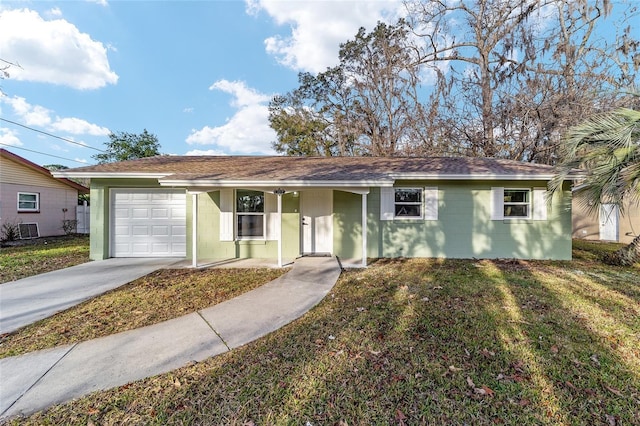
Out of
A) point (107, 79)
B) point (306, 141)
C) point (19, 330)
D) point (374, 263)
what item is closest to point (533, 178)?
point (374, 263)

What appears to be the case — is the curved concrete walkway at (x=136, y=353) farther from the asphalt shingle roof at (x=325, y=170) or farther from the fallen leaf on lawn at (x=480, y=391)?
the asphalt shingle roof at (x=325, y=170)

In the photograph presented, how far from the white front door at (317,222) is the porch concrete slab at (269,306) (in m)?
1.99

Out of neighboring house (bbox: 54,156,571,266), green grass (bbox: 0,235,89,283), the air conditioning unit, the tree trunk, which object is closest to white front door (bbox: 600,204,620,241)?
the tree trunk

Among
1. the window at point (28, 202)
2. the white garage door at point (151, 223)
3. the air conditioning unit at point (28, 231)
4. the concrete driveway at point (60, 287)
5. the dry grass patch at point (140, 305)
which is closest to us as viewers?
the dry grass patch at point (140, 305)

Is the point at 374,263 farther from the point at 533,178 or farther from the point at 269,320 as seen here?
the point at 533,178

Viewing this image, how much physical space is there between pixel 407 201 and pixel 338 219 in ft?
7.36

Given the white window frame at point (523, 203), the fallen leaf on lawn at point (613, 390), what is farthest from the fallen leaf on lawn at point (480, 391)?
the white window frame at point (523, 203)

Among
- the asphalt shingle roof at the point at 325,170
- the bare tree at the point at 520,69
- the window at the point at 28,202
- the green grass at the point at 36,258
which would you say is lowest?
the green grass at the point at 36,258

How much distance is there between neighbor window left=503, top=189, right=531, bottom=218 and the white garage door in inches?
394

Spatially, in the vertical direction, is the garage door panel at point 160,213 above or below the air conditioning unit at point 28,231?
above

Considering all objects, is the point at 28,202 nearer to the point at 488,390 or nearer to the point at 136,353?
the point at 136,353

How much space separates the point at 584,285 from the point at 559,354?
12.0ft

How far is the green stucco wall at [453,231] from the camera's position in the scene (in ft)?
26.9

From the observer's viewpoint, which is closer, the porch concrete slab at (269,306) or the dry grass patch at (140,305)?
the dry grass patch at (140,305)
